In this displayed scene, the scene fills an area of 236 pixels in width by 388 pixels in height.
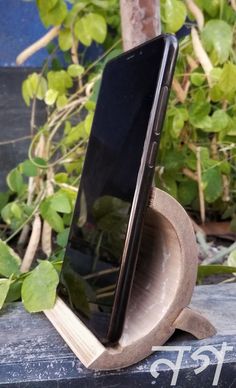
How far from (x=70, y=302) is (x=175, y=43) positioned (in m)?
0.36

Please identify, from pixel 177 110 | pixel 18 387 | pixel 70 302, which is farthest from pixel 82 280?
pixel 177 110

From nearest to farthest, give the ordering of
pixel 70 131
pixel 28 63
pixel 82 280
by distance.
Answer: pixel 82 280
pixel 70 131
pixel 28 63

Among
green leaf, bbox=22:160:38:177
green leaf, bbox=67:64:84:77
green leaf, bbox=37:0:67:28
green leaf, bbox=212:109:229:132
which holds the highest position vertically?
green leaf, bbox=37:0:67:28

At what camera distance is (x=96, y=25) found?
1.25 meters

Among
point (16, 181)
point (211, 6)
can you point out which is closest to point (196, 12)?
point (211, 6)

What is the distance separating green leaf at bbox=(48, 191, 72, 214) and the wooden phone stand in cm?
42

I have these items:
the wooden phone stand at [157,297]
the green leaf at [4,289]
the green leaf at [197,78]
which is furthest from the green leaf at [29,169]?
the wooden phone stand at [157,297]

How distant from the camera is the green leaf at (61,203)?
104 cm

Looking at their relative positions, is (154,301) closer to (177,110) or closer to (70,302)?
(70,302)

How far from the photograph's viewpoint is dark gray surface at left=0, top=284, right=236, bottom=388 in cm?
56

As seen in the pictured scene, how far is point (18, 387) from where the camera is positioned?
555 millimetres

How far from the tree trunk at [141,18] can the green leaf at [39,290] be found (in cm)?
44

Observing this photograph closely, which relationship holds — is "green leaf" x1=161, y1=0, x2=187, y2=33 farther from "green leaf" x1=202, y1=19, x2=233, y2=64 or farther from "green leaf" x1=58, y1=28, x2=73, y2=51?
"green leaf" x1=58, y1=28, x2=73, y2=51

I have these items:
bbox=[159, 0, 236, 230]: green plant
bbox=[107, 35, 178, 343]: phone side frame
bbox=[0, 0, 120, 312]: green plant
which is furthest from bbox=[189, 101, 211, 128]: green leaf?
bbox=[107, 35, 178, 343]: phone side frame
